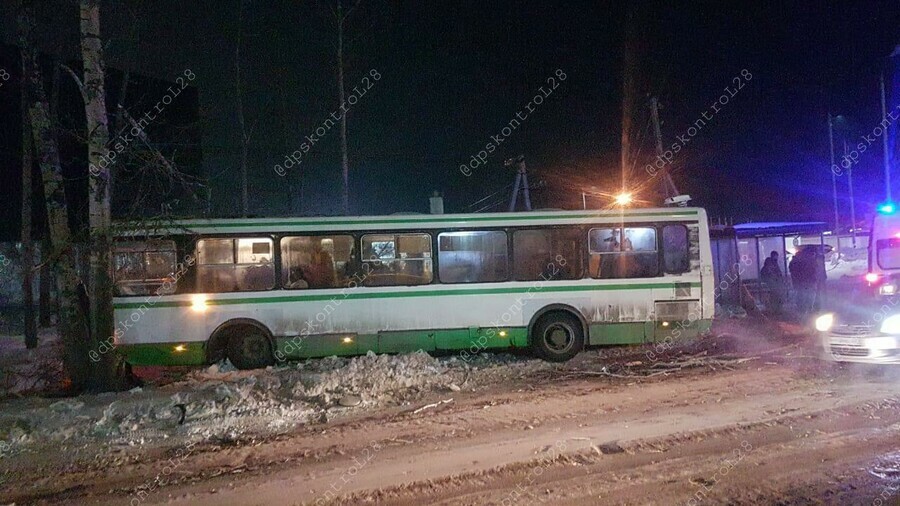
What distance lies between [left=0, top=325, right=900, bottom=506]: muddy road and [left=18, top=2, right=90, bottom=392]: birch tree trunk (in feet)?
10.8

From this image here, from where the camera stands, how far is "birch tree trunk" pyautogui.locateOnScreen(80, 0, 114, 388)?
877 centimetres

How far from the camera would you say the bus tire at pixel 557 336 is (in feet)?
36.5

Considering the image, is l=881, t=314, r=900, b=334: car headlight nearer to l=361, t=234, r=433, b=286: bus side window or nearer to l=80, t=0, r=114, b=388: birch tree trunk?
l=361, t=234, r=433, b=286: bus side window

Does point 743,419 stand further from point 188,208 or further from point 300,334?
point 188,208

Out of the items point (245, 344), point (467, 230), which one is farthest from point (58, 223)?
point (467, 230)

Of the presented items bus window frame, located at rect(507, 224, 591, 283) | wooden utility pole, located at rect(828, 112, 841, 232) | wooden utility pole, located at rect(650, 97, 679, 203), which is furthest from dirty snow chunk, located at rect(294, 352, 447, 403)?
wooden utility pole, located at rect(828, 112, 841, 232)

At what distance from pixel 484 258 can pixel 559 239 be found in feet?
4.82

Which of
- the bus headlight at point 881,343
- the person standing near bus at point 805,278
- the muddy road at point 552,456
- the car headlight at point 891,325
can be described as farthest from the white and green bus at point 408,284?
the person standing near bus at point 805,278

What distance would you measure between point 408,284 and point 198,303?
3.66 meters

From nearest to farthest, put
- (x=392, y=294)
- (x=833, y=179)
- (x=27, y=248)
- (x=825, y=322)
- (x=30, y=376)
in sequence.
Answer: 1. (x=825, y=322)
2. (x=30, y=376)
3. (x=392, y=294)
4. (x=27, y=248)
5. (x=833, y=179)

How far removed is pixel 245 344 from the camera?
1068 centimetres

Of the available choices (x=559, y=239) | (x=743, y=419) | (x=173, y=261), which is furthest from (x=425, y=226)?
(x=743, y=419)

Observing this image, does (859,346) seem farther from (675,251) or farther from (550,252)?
(550,252)

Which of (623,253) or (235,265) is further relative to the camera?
(623,253)
